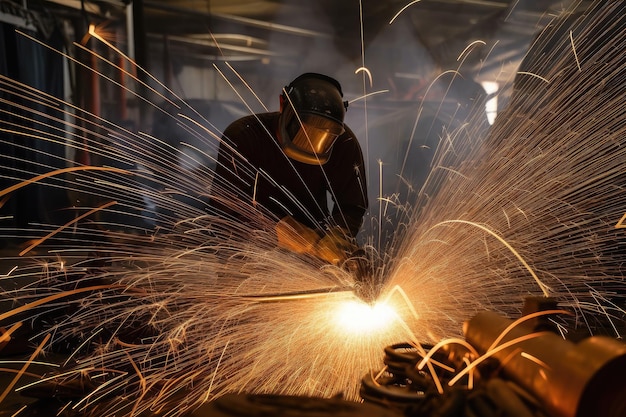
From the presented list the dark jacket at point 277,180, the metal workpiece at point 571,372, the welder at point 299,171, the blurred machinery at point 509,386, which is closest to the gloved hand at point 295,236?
the welder at point 299,171

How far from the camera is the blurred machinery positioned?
2.89 ft

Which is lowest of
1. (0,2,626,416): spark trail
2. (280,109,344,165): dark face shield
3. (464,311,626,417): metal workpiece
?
(0,2,626,416): spark trail

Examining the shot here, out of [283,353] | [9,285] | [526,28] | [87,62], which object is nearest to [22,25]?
[87,62]

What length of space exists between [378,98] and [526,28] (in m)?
1.97

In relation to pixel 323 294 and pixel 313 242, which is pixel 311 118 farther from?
pixel 323 294

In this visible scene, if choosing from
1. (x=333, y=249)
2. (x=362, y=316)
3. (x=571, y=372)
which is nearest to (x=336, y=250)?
(x=333, y=249)

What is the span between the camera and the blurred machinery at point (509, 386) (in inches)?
34.7

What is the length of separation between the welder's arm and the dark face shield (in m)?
0.37

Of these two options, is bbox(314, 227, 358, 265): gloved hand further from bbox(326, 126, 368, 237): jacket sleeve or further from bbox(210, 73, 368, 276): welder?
bbox(326, 126, 368, 237): jacket sleeve

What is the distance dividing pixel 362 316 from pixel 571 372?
3.55ft

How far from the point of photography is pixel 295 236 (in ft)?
8.80

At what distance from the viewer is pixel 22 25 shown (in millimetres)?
5309

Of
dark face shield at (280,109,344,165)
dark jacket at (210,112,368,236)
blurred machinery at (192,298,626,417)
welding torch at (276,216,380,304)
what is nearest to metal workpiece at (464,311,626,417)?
blurred machinery at (192,298,626,417)

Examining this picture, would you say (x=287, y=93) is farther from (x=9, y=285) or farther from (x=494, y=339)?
(x=9, y=285)
